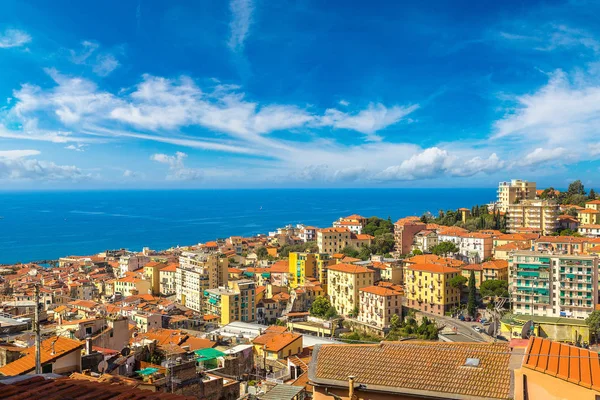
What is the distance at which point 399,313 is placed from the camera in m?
30.9

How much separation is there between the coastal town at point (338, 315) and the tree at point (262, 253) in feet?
1.32

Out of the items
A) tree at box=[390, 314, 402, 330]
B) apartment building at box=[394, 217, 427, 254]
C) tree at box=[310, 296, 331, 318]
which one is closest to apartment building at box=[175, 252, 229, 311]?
tree at box=[310, 296, 331, 318]

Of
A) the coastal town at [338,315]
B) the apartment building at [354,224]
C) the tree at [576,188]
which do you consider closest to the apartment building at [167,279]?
the coastal town at [338,315]

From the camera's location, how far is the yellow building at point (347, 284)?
33.1 metres

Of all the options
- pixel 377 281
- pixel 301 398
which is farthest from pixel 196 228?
pixel 301 398

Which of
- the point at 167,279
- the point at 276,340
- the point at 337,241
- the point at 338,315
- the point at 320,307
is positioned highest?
the point at 337,241

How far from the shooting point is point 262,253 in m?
54.6

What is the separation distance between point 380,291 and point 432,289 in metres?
4.09

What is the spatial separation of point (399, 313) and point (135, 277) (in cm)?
2155

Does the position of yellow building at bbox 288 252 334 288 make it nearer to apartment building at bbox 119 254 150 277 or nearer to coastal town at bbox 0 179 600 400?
coastal town at bbox 0 179 600 400

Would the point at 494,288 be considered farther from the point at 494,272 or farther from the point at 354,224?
the point at 354,224

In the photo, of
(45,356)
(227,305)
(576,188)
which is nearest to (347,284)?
(227,305)

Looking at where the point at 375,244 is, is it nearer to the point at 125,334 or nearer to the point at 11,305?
the point at 11,305

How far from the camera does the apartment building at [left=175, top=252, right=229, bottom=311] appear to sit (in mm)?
35188
